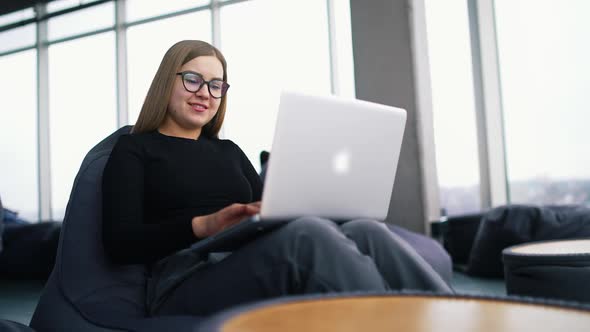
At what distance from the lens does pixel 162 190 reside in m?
1.37

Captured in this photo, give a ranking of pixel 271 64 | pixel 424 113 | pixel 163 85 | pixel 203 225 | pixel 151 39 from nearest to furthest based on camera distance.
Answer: pixel 203 225 < pixel 163 85 < pixel 424 113 < pixel 271 64 < pixel 151 39

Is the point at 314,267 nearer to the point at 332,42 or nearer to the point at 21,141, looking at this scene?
the point at 332,42

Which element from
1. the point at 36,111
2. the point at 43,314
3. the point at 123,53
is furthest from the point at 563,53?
the point at 36,111

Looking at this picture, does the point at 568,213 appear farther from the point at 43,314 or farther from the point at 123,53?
the point at 123,53

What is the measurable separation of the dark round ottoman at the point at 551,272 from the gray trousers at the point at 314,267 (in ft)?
2.16

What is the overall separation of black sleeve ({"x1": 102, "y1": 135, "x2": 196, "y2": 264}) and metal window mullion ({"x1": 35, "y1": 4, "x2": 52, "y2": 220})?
17.8ft

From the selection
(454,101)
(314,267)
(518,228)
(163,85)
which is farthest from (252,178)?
(454,101)

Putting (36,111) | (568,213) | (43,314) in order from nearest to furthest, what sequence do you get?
1. (43,314)
2. (568,213)
3. (36,111)

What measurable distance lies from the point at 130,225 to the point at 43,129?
5.60 m

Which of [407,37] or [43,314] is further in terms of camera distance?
[407,37]

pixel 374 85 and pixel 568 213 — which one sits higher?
pixel 374 85

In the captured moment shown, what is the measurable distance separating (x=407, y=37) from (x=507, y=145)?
1159mm

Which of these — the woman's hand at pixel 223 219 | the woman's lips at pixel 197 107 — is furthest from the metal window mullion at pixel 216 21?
the woman's hand at pixel 223 219

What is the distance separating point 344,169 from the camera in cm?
111
